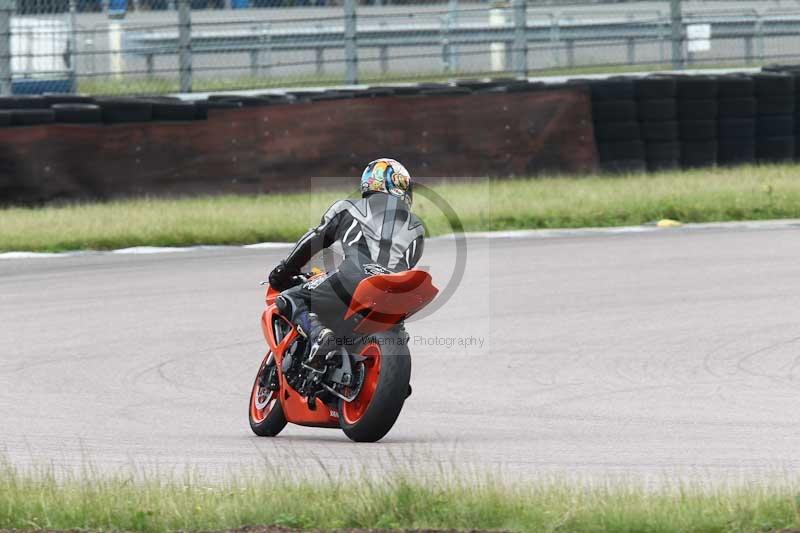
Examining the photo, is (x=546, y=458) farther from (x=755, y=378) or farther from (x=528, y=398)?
(x=755, y=378)

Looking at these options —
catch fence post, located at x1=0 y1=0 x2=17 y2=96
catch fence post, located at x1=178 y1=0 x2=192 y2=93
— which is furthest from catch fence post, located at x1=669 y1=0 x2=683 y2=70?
catch fence post, located at x1=0 y1=0 x2=17 y2=96

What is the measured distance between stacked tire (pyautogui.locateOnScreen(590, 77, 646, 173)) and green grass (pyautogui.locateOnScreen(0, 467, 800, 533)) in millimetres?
12693

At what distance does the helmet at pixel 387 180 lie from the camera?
711cm

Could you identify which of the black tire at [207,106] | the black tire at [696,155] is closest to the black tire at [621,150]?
the black tire at [696,155]

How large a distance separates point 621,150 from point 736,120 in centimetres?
145

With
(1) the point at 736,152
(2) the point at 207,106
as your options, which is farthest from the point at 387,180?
(1) the point at 736,152

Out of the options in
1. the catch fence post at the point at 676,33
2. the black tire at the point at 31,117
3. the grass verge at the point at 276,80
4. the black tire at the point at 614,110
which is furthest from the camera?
the catch fence post at the point at 676,33

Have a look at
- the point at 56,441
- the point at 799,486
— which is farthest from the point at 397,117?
the point at 799,486

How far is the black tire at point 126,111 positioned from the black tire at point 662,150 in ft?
19.8

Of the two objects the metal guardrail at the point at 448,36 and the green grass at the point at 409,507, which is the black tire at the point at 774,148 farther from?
the green grass at the point at 409,507

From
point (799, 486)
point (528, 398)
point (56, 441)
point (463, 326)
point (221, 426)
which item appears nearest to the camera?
point (799, 486)

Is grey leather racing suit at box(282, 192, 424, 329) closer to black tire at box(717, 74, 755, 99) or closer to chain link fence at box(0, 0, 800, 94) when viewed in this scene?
chain link fence at box(0, 0, 800, 94)

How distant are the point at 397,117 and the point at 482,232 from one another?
2313 mm

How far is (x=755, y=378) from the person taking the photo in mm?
8609
